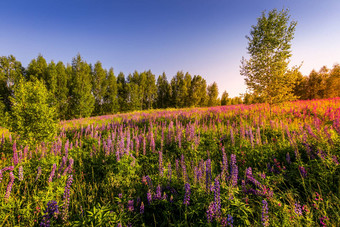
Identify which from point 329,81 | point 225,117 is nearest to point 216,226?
point 225,117

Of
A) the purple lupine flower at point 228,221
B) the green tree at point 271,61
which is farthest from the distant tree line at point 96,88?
the green tree at point 271,61

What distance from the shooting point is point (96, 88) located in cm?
3653

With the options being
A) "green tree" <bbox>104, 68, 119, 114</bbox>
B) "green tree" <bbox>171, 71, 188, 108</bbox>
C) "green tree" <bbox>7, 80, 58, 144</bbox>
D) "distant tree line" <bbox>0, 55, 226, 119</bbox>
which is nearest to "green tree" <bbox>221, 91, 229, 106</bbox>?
"distant tree line" <bbox>0, 55, 226, 119</bbox>

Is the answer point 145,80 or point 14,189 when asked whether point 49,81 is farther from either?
point 14,189

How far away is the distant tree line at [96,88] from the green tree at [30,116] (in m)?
0.60

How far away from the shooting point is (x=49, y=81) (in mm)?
27422

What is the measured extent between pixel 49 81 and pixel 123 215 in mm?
36066

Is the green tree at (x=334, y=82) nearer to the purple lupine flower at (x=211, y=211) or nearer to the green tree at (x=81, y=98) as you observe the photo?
the purple lupine flower at (x=211, y=211)

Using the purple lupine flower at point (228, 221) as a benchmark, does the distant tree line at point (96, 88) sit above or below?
above

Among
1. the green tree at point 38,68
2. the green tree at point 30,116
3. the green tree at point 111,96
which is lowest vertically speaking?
the green tree at point 30,116

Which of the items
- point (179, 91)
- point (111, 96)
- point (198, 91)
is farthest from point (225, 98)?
point (111, 96)

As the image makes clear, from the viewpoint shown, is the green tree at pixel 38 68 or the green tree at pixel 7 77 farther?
the green tree at pixel 38 68

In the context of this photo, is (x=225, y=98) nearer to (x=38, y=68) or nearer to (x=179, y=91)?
(x=179, y=91)

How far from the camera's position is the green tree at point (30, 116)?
4.79 metres
